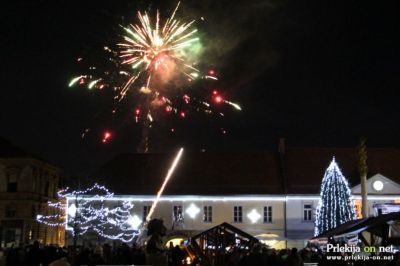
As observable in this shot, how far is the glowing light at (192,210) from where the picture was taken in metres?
56.1

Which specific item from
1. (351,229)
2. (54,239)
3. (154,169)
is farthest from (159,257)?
(54,239)

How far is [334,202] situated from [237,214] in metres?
12.1

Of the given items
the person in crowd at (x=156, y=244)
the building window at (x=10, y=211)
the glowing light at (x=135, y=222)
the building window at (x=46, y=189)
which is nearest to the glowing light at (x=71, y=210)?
the glowing light at (x=135, y=222)

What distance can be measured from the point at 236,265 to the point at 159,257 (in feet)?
27.9

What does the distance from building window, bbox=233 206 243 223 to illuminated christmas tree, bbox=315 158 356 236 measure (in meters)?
10.4

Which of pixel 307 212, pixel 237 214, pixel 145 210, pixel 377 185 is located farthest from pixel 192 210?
pixel 377 185

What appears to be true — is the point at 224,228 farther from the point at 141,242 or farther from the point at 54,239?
the point at 54,239

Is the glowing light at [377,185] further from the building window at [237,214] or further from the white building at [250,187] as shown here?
the building window at [237,214]

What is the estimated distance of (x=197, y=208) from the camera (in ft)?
185

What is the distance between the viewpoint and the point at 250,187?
2274 inches

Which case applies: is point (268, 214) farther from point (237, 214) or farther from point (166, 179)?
point (166, 179)

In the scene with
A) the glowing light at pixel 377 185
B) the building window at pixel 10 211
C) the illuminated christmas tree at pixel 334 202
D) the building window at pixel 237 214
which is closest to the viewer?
the illuminated christmas tree at pixel 334 202

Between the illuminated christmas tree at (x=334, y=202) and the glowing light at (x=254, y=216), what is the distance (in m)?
9.72

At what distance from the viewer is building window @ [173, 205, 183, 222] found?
55.7 m
